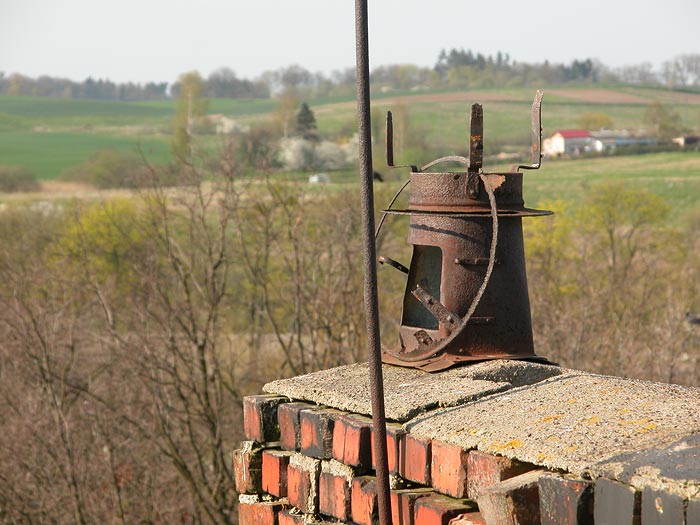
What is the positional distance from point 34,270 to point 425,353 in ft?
38.5

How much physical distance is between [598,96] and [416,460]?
141ft

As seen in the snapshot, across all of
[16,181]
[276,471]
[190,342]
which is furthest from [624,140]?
[16,181]

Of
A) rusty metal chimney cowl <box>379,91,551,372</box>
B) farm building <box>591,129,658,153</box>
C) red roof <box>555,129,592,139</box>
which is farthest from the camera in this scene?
red roof <box>555,129,592,139</box>

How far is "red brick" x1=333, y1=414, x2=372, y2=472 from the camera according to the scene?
2.32m

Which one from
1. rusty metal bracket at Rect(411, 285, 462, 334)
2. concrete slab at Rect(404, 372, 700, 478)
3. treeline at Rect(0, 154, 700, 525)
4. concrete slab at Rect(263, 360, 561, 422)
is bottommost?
treeline at Rect(0, 154, 700, 525)

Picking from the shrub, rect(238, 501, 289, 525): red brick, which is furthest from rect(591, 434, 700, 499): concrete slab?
the shrub

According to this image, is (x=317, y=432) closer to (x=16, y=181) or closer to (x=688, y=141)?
(x=688, y=141)

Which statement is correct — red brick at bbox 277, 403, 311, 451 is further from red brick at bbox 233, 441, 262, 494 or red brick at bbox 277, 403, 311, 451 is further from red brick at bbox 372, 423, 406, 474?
red brick at bbox 372, 423, 406, 474

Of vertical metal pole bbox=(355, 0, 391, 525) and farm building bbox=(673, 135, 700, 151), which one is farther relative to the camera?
farm building bbox=(673, 135, 700, 151)

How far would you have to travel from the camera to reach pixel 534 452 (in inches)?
75.2

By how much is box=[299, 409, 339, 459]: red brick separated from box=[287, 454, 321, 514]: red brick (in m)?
0.03

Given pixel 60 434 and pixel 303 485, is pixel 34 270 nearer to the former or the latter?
pixel 60 434

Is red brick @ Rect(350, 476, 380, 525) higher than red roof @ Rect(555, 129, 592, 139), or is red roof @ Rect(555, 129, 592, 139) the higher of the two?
red roof @ Rect(555, 129, 592, 139)

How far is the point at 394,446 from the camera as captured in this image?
2.26 metres
